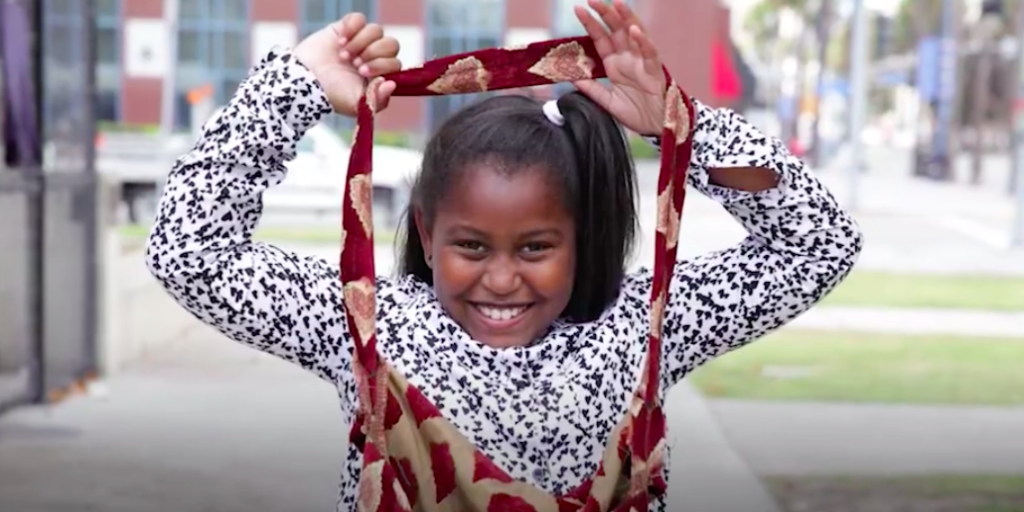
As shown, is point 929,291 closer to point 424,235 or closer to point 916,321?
point 916,321

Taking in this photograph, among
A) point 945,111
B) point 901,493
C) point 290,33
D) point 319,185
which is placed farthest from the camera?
point 290,33

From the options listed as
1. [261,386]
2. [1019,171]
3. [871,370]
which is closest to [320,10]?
[1019,171]

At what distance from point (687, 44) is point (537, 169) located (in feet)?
130

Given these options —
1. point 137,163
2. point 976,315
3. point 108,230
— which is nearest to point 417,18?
point 137,163

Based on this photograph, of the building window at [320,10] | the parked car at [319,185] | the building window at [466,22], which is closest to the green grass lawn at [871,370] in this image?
the parked car at [319,185]

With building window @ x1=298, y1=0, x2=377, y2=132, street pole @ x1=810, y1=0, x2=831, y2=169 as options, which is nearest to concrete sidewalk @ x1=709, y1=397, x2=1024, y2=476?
building window @ x1=298, y1=0, x2=377, y2=132

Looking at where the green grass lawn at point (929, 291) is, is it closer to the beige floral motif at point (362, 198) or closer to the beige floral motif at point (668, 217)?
the beige floral motif at point (668, 217)

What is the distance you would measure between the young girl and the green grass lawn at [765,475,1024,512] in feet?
12.2

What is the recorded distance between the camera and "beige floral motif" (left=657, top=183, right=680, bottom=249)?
92.3 inches

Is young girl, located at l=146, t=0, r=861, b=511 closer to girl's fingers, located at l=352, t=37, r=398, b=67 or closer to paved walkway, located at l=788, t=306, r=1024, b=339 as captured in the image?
girl's fingers, located at l=352, t=37, r=398, b=67

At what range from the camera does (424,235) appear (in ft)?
8.17

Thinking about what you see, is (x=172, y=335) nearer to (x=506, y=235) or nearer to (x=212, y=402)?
(x=212, y=402)

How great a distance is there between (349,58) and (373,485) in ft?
1.91

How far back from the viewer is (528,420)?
2.32 meters
